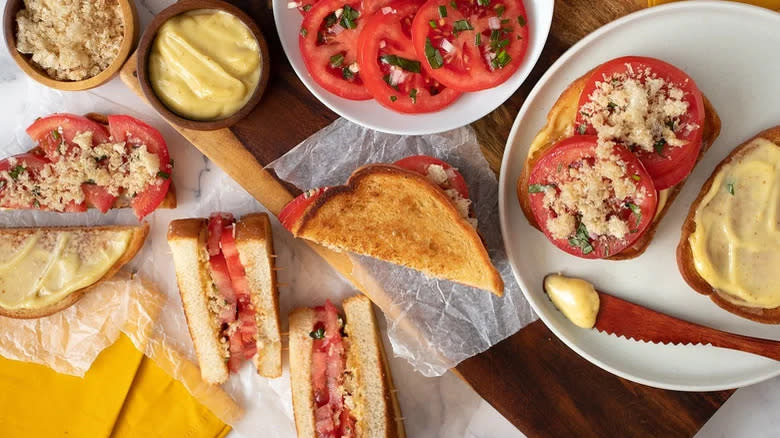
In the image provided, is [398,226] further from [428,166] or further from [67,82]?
[67,82]

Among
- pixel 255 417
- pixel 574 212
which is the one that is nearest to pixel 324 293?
pixel 255 417

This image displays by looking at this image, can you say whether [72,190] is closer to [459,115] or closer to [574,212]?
[459,115]

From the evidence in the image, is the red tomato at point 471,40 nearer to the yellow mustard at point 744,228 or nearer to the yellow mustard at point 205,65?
the yellow mustard at point 205,65

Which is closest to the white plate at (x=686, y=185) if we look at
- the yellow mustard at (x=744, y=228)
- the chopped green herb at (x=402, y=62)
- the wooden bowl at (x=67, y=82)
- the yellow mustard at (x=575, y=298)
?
the yellow mustard at (x=575, y=298)

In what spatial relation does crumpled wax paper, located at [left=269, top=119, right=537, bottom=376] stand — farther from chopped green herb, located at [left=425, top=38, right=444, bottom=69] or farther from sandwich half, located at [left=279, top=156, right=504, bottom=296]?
chopped green herb, located at [left=425, top=38, right=444, bottom=69]

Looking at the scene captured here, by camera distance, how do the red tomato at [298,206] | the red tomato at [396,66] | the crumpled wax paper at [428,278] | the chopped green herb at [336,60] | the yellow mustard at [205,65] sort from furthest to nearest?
the crumpled wax paper at [428,278] → the red tomato at [298,206] → the yellow mustard at [205,65] → the chopped green herb at [336,60] → the red tomato at [396,66]
